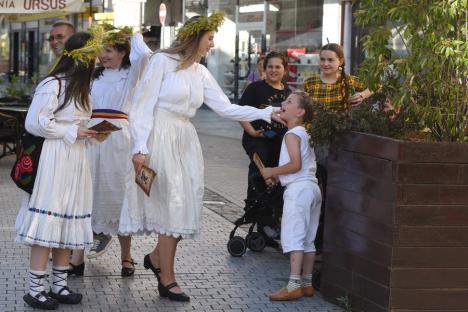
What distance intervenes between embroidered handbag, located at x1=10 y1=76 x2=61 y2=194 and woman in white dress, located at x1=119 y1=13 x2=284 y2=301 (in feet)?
2.09

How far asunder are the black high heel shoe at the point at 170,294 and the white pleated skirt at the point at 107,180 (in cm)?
80

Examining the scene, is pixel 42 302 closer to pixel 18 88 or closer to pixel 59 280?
pixel 59 280

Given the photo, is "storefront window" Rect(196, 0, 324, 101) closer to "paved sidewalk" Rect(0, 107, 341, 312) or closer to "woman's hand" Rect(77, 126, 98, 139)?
"paved sidewalk" Rect(0, 107, 341, 312)

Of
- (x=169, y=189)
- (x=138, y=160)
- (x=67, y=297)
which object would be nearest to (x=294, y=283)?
(x=169, y=189)

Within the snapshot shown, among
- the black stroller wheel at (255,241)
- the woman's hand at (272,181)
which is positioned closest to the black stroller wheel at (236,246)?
the black stroller wheel at (255,241)

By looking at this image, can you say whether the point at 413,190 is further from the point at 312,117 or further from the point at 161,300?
the point at 161,300

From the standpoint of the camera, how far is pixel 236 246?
781cm

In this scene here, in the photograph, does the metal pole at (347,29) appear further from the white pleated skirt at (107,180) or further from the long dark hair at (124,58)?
the white pleated skirt at (107,180)

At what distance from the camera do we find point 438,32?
5.58 metres

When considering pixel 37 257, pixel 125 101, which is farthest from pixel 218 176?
pixel 37 257

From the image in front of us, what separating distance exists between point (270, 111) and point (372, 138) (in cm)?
100

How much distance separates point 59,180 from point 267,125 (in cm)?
264

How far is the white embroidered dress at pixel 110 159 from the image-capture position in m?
6.92

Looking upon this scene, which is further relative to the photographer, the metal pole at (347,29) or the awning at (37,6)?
the metal pole at (347,29)
